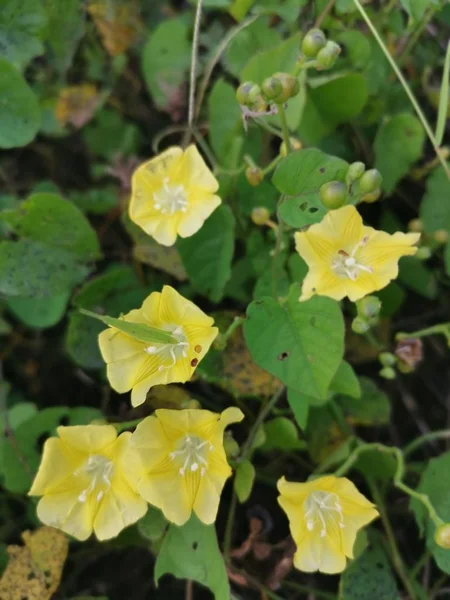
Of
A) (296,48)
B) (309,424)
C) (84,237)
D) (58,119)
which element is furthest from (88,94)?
(309,424)

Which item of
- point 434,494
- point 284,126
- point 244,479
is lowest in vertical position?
point 434,494

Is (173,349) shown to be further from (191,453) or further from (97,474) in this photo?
(97,474)

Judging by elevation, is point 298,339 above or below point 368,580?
above

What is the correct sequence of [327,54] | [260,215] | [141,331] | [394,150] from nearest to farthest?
[141,331] < [327,54] < [260,215] < [394,150]

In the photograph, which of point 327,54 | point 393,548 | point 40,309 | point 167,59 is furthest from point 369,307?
point 167,59

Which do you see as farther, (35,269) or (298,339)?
(35,269)

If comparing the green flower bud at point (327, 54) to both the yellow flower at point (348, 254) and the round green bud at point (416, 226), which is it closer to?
the yellow flower at point (348, 254)

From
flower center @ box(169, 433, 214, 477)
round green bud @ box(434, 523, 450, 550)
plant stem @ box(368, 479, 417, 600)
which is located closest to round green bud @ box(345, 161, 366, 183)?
flower center @ box(169, 433, 214, 477)
